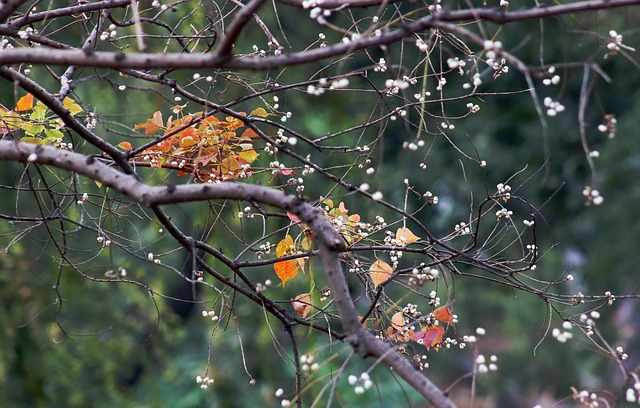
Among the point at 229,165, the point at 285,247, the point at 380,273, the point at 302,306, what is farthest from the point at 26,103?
the point at 380,273

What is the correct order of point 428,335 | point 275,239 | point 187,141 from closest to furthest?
point 428,335, point 187,141, point 275,239

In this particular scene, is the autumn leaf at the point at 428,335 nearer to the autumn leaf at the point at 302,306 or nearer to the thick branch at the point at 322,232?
the autumn leaf at the point at 302,306

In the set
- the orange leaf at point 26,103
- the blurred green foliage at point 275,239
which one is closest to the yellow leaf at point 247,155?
the orange leaf at point 26,103

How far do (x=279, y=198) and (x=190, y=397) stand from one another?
21.5 ft

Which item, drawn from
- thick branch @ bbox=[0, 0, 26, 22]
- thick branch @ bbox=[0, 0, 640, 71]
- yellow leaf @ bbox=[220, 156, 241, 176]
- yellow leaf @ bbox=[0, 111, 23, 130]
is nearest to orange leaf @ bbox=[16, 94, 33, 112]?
yellow leaf @ bbox=[0, 111, 23, 130]

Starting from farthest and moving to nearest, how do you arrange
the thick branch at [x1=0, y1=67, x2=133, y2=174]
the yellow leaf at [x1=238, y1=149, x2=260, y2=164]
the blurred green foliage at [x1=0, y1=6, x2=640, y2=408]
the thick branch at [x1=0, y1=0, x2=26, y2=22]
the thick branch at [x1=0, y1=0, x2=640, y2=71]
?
the blurred green foliage at [x1=0, y1=6, x2=640, y2=408]
the yellow leaf at [x1=238, y1=149, x2=260, y2=164]
the thick branch at [x1=0, y1=67, x2=133, y2=174]
the thick branch at [x1=0, y1=0, x2=26, y2=22]
the thick branch at [x1=0, y1=0, x2=640, y2=71]

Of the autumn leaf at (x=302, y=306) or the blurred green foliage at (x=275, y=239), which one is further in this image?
the blurred green foliage at (x=275, y=239)

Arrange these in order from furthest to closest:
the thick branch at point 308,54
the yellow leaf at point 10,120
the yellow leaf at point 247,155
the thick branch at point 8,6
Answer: the yellow leaf at point 247,155 < the yellow leaf at point 10,120 < the thick branch at point 8,6 < the thick branch at point 308,54

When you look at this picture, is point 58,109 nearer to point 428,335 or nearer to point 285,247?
point 285,247

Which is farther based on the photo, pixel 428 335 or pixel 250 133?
pixel 250 133

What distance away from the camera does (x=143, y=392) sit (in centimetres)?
824

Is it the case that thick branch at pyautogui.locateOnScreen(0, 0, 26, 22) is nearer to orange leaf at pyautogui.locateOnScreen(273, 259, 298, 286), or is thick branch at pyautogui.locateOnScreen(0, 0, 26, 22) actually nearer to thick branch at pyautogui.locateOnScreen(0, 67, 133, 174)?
thick branch at pyautogui.locateOnScreen(0, 67, 133, 174)

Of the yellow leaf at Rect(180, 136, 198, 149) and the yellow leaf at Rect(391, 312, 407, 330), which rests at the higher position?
the yellow leaf at Rect(180, 136, 198, 149)

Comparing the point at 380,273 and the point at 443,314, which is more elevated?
the point at 380,273
